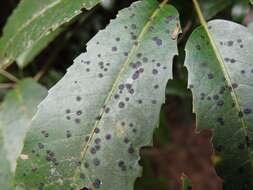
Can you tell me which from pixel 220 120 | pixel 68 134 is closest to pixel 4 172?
pixel 68 134

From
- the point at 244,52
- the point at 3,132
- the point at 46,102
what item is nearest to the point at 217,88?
the point at 244,52

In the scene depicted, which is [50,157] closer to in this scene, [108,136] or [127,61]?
[108,136]

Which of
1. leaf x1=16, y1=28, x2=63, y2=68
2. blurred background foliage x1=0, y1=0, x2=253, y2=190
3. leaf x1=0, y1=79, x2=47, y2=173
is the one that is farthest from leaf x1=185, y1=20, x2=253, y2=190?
leaf x1=16, y1=28, x2=63, y2=68

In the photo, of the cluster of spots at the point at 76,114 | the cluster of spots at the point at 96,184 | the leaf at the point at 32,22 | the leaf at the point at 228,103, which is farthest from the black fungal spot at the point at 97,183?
the leaf at the point at 32,22

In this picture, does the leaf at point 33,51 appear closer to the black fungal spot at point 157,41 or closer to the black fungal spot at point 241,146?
the black fungal spot at point 157,41

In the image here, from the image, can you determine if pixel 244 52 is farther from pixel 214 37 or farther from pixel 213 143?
pixel 213 143
